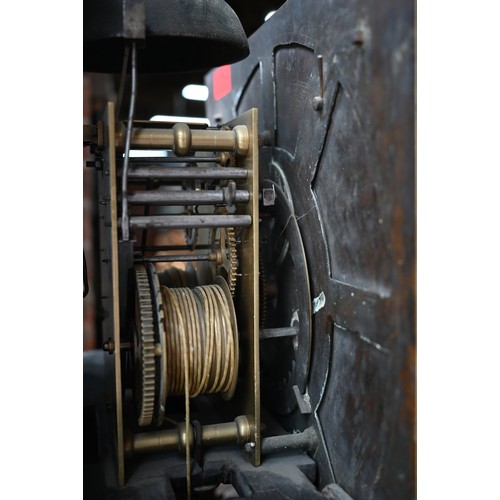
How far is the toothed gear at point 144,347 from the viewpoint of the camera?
1667mm

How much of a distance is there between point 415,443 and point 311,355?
0.59 meters

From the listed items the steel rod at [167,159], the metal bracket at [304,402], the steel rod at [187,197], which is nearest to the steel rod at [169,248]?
the steel rod at [167,159]

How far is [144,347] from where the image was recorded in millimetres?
1659

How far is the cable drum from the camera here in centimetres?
177

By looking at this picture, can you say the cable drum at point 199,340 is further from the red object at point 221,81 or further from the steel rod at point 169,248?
the red object at point 221,81

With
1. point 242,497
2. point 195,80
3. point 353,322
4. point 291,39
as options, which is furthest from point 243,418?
point 195,80

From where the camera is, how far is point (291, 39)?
1881mm

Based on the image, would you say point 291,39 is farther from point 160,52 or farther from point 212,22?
point 160,52

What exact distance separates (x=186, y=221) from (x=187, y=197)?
→ 0.08m

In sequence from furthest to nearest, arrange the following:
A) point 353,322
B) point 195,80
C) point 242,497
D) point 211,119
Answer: point 195,80 → point 211,119 → point 242,497 → point 353,322

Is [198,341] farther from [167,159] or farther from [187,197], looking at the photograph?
[167,159]

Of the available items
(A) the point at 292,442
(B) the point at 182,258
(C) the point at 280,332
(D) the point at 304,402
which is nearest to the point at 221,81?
(B) the point at 182,258

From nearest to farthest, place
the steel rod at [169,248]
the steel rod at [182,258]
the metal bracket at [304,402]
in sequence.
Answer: the metal bracket at [304,402] → the steel rod at [182,258] → the steel rod at [169,248]

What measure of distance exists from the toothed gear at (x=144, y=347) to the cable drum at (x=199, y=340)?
3.1 inches
